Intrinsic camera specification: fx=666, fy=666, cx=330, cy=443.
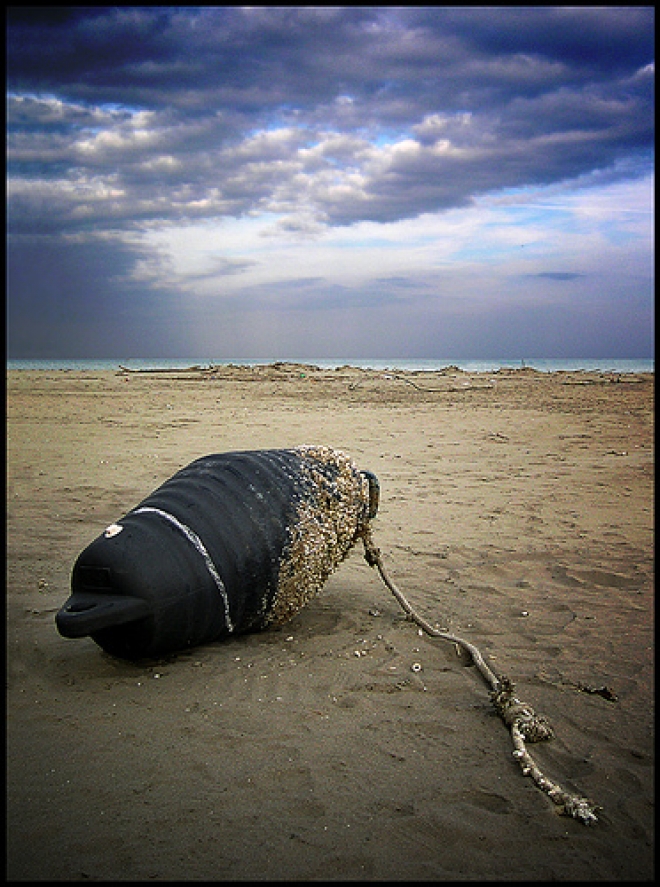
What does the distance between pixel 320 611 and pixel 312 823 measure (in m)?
2.23

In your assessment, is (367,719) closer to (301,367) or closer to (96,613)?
(96,613)

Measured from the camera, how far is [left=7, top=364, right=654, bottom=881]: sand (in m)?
2.54

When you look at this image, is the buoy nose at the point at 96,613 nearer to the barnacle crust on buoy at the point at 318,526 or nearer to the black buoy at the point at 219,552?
the black buoy at the point at 219,552

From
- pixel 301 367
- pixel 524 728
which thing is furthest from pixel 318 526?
pixel 301 367

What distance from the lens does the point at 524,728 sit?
3.25m

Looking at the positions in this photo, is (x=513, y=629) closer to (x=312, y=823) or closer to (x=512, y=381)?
(x=312, y=823)

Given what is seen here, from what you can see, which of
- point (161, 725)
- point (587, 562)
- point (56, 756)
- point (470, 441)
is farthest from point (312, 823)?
point (470, 441)

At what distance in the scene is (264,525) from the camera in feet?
13.6

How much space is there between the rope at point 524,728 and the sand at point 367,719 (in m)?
0.05

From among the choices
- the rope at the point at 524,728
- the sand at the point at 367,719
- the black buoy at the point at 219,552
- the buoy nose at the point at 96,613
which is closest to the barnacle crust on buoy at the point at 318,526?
the black buoy at the point at 219,552

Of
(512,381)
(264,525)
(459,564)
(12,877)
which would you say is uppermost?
(512,381)

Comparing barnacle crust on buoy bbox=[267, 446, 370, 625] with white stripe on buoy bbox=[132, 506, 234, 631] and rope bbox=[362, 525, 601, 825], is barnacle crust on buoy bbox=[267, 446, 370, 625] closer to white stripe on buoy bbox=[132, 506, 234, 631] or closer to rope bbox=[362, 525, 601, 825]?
white stripe on buoy bbox=[132, 506, 234, 631]

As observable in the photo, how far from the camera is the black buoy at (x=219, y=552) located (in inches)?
141

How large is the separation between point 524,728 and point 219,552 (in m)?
1.88
